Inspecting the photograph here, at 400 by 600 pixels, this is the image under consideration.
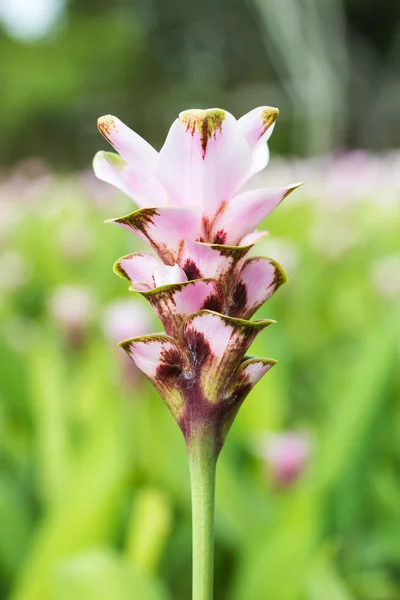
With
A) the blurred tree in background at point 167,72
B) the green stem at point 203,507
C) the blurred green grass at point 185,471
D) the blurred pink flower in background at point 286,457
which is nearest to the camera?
the green stem at point 203,507

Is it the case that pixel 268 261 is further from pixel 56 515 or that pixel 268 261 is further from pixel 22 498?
pixel 22 498

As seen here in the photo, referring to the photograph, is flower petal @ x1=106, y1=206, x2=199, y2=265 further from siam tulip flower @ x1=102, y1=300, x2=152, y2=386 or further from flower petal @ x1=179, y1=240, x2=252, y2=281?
siam tulip flower @ x1=102, y1=300, x2=152, y2=386

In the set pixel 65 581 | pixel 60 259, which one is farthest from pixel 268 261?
pixel 60 259

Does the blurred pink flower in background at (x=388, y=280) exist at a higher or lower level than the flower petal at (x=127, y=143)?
higher

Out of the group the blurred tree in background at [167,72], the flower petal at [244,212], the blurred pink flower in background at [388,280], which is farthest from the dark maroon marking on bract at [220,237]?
the blurred tree in background at [167,72]

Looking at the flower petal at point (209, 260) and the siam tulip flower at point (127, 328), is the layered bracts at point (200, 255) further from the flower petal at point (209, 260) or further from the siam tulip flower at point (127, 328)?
the siam tulip flower at point (127, 328)

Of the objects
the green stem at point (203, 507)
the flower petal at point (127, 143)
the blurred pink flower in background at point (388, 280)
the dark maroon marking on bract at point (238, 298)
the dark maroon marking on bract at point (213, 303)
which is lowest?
the green stem at point (203, 507)

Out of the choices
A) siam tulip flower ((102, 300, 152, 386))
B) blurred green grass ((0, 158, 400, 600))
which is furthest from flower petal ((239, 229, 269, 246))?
siam tulip flower ((102, 300, 152, 386))
